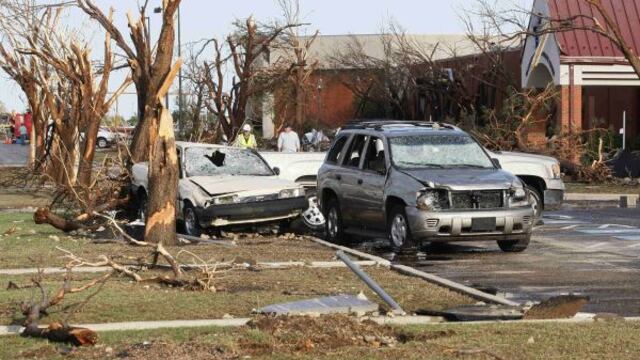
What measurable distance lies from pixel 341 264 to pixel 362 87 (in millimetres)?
40393

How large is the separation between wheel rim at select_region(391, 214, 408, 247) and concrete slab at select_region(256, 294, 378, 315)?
572 centimetres

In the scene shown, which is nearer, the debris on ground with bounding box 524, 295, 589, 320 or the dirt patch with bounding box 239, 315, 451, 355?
the dirt patch with bounding box 239, 315, 451, 355

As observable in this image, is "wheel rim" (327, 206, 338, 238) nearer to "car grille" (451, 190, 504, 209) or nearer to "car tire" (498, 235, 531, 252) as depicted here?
"car tire" (498, 235, 531, 252)

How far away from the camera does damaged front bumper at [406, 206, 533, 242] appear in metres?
16.4

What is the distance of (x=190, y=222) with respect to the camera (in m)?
19.7

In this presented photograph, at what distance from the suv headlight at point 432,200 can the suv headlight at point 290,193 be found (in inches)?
137

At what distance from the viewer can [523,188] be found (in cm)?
1700

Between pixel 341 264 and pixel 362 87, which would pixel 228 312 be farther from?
pixel 362 87

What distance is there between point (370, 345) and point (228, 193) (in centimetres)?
1043

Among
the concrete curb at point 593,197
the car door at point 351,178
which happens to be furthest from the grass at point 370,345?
the concrete curb at point 593,197

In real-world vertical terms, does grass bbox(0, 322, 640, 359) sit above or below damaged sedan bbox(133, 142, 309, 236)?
below

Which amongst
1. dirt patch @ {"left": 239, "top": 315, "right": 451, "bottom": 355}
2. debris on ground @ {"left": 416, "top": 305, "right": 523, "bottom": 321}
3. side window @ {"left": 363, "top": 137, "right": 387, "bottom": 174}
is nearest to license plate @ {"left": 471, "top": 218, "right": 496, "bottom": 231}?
side window @ {"left": 363, "top": 137, "right": 387, "bottom": 174}

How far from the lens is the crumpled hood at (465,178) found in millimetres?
16500

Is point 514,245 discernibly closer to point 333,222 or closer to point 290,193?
point 333,222
